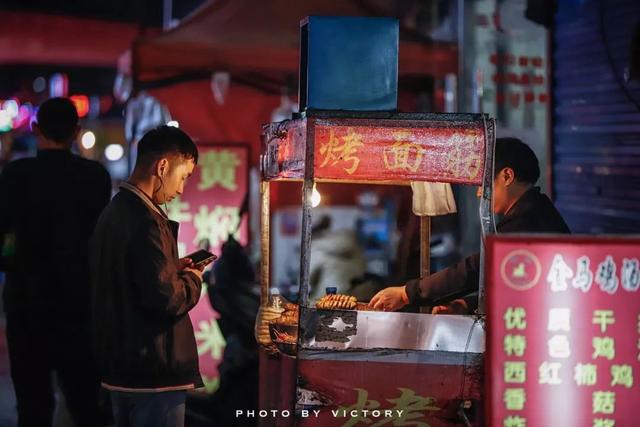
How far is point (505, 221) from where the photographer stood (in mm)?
5930

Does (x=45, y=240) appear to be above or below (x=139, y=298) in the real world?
above

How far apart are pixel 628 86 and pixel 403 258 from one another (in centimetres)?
229

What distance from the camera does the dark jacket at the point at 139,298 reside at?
189 inches

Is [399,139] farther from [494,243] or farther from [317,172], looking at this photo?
[494,243]

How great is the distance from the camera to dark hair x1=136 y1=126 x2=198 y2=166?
5.01 meters

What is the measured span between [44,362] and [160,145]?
2.13 metres

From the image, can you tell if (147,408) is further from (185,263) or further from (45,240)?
(45,240)

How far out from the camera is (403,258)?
7.40 meters

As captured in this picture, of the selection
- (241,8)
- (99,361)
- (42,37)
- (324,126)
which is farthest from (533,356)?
(42,37)

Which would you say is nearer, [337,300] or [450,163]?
[450,163]

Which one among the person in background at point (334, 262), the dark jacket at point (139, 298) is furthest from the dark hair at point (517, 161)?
the person in background at point (334, 262)

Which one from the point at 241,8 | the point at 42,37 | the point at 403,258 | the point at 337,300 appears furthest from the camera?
the point at 42,37

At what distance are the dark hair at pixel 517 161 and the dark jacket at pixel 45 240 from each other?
274 centimetres

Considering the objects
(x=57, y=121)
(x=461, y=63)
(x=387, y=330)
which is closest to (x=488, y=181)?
(x=387, y=330)
